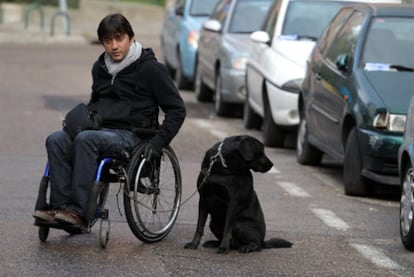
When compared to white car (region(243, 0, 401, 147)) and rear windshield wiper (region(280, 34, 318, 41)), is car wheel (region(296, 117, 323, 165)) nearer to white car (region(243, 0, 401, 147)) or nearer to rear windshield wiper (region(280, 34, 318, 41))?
white car (region(243, 0, 401, 147))

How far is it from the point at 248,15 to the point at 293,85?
4.40 metres

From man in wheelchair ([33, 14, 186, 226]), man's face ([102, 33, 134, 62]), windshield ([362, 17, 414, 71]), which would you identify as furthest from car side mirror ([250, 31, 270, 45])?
man's face ([102, 33, 134, 62])

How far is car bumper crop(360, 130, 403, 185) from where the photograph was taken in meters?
11.4

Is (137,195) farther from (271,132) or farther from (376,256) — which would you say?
(271,132)

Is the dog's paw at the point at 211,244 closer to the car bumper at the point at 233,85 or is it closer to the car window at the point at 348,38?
the car window at the point at 348,38

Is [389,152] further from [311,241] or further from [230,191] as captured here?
[230,191]

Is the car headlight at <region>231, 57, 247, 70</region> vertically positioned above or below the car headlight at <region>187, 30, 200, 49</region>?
above

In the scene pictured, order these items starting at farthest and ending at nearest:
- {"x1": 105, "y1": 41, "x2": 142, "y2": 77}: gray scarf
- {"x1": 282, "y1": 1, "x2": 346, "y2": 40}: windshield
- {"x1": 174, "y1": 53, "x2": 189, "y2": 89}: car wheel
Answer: {"x1": 174, "y1": 53, "x2": 189, "y2": 89}: car wheel, {"x1": 282, "y1": 1, "x2": 346, "y2": 40}: windshield, {"x1": 105, "y1": 41, "x2": 142, "y2": 77}: gray scarf

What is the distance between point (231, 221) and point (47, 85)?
14.7 m

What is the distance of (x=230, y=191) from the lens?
28.5ft

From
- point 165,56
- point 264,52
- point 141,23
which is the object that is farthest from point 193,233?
point 141,23

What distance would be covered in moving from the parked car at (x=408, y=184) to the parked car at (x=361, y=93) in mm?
1538

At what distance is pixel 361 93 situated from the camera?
11844 millimetres

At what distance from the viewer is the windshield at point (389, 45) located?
12.4 meters
